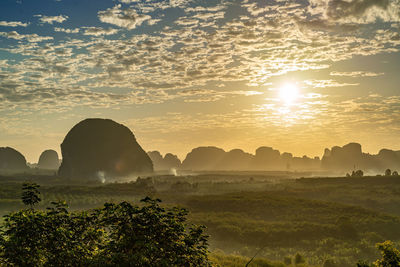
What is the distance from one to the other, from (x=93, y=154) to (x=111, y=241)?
18584 centimetres

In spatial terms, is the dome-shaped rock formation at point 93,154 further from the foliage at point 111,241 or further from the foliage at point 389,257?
the foliage at point 389,257

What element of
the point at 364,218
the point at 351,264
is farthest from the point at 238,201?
the point at 351,264

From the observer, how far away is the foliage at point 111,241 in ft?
27.8

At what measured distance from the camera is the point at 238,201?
55.2 meters

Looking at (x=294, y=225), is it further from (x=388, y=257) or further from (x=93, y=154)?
(x=93, y=154)

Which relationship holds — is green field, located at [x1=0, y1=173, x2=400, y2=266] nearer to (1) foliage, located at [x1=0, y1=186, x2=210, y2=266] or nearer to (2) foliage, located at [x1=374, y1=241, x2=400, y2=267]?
(2) foliage, located at [x1=374, y1=241, x2=400, y2=267]

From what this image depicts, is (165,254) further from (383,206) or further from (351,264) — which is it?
(383,206)

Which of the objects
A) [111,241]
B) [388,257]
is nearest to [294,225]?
[388,257]

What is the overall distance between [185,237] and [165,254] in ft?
2.96

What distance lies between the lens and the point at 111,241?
8.78 m

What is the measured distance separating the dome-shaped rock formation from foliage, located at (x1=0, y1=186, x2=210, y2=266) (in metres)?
174

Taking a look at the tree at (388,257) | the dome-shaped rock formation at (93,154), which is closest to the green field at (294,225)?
the tree at (388,257)

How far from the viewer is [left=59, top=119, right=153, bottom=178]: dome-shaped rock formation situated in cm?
17688

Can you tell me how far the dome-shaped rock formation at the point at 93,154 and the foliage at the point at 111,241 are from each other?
174364 millimetres
